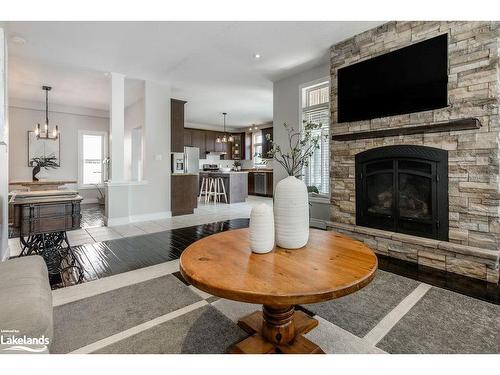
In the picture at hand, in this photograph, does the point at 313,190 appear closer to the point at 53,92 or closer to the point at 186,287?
the point at 186,287

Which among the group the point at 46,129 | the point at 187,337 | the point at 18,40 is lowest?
the point at 187,337

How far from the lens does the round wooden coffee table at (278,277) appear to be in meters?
1.06

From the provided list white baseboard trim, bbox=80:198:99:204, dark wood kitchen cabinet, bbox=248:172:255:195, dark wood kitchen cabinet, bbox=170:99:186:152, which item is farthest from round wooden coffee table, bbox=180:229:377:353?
dark wood kitchen cabinet, bbox=248:172:255:195

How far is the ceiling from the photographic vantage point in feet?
10.5

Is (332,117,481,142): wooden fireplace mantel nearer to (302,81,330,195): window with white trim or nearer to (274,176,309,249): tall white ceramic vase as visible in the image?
(302,81,330,195): window with white trim

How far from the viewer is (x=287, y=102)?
16.1 feet

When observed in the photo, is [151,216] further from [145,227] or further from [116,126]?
[116,126]

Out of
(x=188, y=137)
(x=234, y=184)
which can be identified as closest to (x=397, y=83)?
(x=234, y=184)

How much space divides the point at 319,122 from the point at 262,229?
351 cm

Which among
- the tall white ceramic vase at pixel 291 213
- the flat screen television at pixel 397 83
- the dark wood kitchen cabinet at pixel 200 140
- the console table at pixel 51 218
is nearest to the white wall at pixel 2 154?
the console table at pixel 51 218

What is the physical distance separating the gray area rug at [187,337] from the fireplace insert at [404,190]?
2.31 meters

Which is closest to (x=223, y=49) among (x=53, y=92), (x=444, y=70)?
(x=444, y=70)

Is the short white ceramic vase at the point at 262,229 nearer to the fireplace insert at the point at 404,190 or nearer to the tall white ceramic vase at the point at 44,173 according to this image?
the fireplace insert at the point at 404,190

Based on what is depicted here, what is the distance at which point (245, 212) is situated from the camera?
6055 millimetres
